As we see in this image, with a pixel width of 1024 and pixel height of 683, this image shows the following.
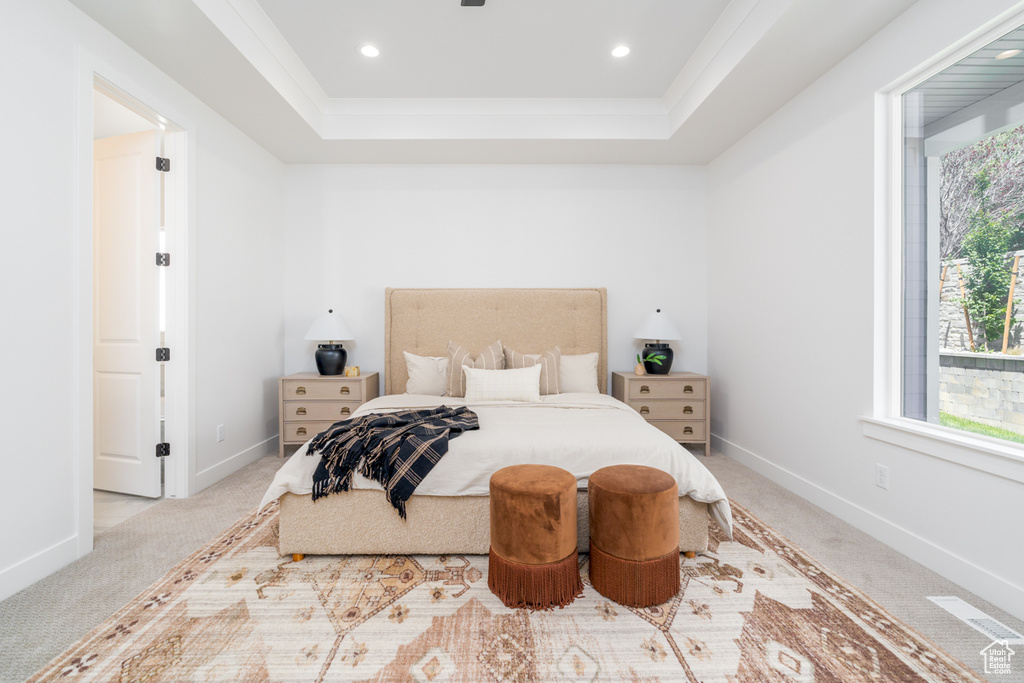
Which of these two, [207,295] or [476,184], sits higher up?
[476,184]

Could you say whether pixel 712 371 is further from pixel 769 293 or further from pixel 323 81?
pixel 323 81

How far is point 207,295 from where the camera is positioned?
2994 mm

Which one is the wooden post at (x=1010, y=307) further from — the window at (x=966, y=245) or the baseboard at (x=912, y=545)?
the baseboard at (x=912, y=545)

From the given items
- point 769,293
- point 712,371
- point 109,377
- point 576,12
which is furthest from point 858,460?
point 109,377

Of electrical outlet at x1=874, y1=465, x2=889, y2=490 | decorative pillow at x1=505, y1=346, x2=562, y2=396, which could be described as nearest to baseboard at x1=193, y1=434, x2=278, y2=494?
decorative pillow at x1=505, y1=346, x2=562, y2=396

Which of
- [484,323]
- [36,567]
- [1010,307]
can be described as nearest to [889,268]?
[1010,307]

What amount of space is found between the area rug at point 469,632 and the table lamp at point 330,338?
1905 millimetres

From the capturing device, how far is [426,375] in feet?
11.7

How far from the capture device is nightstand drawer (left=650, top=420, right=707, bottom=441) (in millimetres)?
3625

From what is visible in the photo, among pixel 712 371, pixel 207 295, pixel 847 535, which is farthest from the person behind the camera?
pixel 712 371

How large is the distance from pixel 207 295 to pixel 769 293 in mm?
3929

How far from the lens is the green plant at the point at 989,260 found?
5.90ft

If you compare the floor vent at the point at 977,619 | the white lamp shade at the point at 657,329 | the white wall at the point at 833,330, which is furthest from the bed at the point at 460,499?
the white lamp shade at the point at 657,329

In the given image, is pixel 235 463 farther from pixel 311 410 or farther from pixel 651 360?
pixel 651 360
